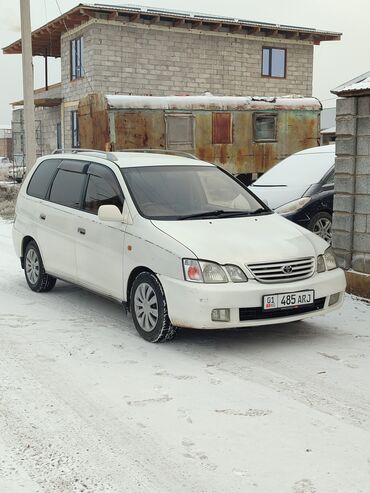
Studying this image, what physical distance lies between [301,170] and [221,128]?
5.84m

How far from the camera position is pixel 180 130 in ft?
53.0

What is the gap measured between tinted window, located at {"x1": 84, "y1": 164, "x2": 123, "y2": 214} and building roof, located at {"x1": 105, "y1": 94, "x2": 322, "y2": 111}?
29.4ft

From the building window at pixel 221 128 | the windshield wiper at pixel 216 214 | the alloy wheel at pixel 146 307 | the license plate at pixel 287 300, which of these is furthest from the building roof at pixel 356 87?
the building window at pixel 221 128

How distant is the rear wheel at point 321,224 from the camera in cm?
1021

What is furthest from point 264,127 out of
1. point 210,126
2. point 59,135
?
point 59,135

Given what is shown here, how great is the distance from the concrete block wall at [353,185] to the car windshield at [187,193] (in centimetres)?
152

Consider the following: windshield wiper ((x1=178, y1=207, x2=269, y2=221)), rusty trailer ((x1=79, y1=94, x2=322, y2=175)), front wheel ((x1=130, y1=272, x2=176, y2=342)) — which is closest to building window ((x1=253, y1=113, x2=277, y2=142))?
rusty trailer ((x1=79, y1=94, x2=322, y2=175))

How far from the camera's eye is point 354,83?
761 cm

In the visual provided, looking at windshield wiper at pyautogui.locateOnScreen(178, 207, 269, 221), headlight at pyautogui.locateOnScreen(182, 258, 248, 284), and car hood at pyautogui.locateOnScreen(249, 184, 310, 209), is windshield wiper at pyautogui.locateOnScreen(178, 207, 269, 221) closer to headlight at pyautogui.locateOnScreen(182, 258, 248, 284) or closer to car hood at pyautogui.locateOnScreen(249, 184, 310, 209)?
headlight at pyautogui.locateOnScreen(182, 258, 248, 284)

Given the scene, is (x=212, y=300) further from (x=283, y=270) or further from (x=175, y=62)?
(x=175, y=62)

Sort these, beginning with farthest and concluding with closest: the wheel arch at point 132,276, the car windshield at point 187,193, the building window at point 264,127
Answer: the building window at point 264,127
the car windshield at point 187,193
the wheel arch at point 132,276

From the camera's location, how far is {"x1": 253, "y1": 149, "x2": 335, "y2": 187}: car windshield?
10695 mm

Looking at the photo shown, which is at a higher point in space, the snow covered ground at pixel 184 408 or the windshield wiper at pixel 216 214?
the windshield wiper at pixel 216 214

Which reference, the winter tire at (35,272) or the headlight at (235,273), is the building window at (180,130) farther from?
the headlight at (235,273)
